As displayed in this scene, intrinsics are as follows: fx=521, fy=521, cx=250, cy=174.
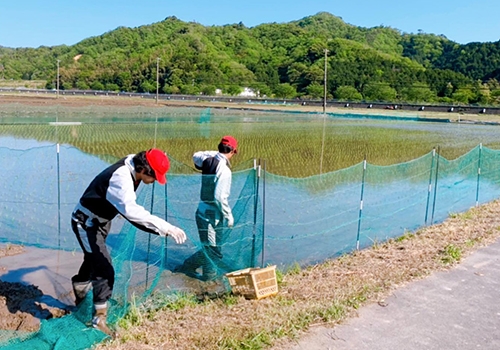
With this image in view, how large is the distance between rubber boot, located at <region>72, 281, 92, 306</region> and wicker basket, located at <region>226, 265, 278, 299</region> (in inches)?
51.8

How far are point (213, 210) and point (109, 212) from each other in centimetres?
172

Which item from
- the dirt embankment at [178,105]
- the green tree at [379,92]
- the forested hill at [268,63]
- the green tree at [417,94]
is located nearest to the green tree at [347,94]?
the forested hill at [268,63]

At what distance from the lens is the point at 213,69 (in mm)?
105062

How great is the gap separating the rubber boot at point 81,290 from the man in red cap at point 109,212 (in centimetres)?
24

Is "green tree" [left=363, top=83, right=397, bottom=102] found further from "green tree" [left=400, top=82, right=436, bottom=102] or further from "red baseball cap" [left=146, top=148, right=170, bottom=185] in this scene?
"red baseball cap" [left=146, top=148, right=170, bottom=185]

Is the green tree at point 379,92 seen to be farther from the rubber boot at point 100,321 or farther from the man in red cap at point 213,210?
the rubber boot at point 100,321

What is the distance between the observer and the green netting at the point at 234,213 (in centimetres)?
509

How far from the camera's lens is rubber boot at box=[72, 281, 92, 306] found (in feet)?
15.6

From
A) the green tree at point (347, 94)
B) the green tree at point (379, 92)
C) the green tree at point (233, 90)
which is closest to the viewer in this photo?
the green tree at point (379, 92)

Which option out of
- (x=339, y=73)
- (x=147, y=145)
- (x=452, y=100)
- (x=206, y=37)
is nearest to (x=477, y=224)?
(x=147, y=145)

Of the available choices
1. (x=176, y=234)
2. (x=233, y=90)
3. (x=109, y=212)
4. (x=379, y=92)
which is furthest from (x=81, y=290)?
(x=233, y=90)

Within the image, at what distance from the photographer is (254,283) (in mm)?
4914

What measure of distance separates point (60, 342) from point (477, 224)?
22.5 feet

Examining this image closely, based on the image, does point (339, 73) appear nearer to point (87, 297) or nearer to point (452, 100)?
point (452, 100)
